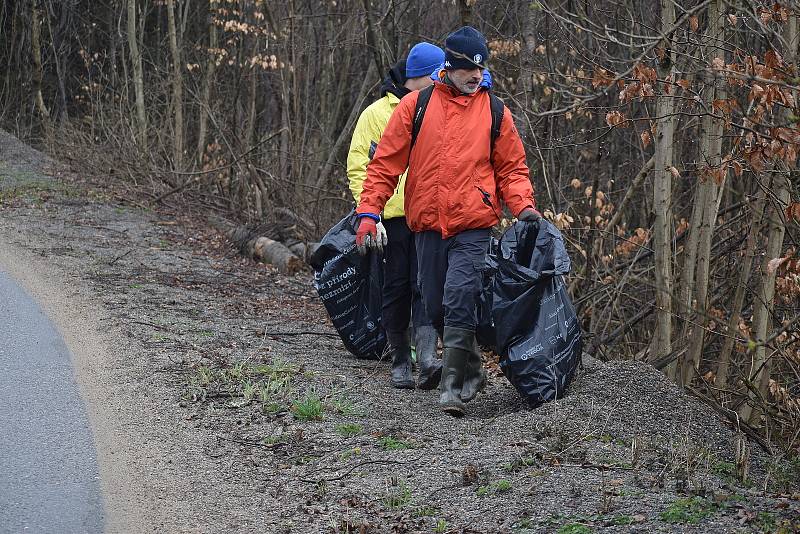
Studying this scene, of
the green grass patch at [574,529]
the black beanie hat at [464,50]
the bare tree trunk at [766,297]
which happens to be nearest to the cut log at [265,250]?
the bare tree trunk at [766,297]

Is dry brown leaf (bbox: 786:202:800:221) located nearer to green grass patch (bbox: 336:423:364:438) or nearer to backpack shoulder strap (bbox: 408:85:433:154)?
backpack shoulder strap (bbox: 408:85:433:154)

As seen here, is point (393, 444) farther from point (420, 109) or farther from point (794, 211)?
point (794, 211)

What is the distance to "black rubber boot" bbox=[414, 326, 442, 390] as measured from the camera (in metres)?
6.70

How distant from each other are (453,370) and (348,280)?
156 centimetres

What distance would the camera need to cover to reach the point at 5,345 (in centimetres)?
731

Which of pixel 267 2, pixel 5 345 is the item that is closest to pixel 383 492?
pixel 5 345

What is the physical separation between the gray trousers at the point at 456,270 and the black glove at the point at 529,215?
23 cm

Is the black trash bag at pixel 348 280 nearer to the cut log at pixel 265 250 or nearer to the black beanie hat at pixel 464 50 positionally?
the black beanie hat at pixel 464 50

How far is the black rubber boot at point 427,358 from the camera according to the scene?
6.70m

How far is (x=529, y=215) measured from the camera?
592cm

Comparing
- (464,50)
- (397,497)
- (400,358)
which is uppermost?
(464,50)

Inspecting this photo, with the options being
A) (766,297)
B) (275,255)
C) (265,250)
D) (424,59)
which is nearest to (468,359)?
(424,59)

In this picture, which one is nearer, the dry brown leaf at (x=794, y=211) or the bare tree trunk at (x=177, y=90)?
the dry brown leaf at (x=794, y=211)

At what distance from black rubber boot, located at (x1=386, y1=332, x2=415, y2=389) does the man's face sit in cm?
182
